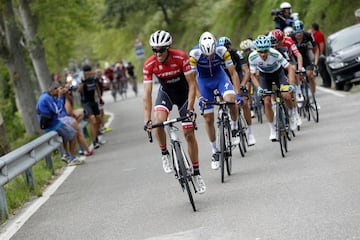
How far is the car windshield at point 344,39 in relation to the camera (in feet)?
77.2

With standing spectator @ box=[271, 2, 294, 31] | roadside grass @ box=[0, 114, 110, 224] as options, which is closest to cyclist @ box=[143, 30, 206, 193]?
roadside grass @ box=[0, 114, 110, 224]

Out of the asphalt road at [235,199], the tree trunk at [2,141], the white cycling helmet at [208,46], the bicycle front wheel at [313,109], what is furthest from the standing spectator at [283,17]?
the white cycling helmet at [208,46]

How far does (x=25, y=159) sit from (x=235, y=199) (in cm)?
491

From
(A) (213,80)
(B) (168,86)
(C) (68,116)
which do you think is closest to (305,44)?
(C) (68,116)

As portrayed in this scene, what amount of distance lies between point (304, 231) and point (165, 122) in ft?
9.28

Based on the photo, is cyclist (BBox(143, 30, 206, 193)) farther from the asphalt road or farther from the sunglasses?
the asphalt road

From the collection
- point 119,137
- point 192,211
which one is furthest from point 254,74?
point 119,137

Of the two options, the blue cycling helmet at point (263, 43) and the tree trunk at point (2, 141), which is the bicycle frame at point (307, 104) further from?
the tree trunk at point (2, 141)

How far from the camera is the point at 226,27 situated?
153ft

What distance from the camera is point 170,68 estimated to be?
10648 millimetres

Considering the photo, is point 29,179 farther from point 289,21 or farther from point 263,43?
point 289,21

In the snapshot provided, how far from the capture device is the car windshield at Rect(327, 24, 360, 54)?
23.5 m

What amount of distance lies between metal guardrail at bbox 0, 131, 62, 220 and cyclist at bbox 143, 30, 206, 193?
2427mm

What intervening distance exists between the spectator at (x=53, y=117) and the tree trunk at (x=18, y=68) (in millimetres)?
8541
